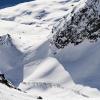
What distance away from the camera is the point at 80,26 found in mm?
110812

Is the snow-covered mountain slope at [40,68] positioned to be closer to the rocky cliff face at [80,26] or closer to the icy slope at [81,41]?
the icy slope at [81,41]

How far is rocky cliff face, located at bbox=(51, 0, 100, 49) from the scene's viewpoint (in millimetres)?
106000

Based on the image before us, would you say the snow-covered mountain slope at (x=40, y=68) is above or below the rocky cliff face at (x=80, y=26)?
below

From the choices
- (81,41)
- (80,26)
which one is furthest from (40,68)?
(80,26)

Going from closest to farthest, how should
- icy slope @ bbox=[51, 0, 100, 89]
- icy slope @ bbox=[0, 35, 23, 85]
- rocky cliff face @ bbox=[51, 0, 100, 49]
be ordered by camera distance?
icy slope @ bbox=[51, 0, 100, 89] < rocky cliff face @ bbox=[51, 0, 100, 49] < icy slope @ bbox=[0, 35, 23, 85]

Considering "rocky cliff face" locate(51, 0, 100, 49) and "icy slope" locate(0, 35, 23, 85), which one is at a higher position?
"rocky cliff face" locate(51, 0, 100, 49)

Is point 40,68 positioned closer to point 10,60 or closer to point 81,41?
point 81,41

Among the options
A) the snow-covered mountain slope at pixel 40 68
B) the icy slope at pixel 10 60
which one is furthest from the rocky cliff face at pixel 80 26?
the icy slope at pixel 10 60

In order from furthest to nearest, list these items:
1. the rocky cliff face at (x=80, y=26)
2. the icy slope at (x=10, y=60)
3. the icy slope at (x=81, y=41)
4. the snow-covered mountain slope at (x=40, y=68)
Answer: the icy slope at (x=10, y=60) < the rocky cliff face at (x=80, y=26) < the icy slope at (x=81, y=41) < the snow-covered mountain slope at (x=40, y=68)

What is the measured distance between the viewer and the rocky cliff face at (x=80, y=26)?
106m

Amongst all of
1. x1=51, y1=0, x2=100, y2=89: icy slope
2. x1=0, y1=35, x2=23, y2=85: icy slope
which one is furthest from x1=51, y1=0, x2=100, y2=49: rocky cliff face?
x1=0, y1=35, x2=23, y2=85: icy slope

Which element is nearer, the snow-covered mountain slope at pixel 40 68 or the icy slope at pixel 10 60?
the snow-covered mountain slope at pixel 40 68

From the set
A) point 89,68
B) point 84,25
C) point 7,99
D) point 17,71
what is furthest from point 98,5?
point 7,99

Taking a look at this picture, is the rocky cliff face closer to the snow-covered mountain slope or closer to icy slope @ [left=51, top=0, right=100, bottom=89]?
icy slope @ [left=51, top=0, right=100, bottom=89]
